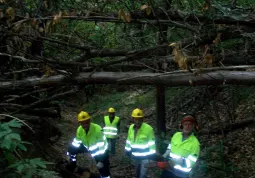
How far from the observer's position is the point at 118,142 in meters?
A: 13.2

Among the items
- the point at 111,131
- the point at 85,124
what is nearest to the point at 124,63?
the point at 85,124

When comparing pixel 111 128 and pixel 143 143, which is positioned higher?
pixel 143 143

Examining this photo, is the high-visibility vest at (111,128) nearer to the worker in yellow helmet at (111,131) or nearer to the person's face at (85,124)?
the worker in yellow helmet at (111,131)

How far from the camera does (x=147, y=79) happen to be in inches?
242

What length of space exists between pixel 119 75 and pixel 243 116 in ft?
21.7

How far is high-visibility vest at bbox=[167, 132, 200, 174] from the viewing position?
6.40m

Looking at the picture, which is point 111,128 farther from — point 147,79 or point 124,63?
point 147,79

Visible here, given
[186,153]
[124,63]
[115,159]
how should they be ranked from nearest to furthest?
[186,153] < [124,63] < [115,159]

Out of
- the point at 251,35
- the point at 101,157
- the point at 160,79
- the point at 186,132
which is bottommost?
the point at 101,157

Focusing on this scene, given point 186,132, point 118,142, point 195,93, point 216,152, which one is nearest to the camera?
point 186,132

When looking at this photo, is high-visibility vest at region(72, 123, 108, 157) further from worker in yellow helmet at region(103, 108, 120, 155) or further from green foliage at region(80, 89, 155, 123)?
green foliage at region(80, 89, 155, 123)

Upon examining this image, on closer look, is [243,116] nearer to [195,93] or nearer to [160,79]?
[195,93]

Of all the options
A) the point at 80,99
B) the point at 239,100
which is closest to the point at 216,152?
the point at 239,100

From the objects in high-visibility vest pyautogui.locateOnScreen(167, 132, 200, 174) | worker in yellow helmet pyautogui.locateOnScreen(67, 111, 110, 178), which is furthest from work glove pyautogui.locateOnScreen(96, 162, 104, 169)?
high-visibility vest pyautogui.locateOnScreen(167, 132, 200, 174)
